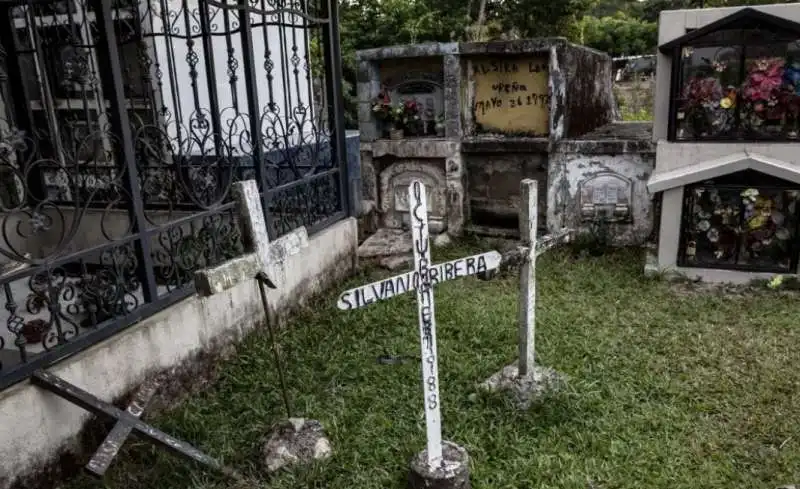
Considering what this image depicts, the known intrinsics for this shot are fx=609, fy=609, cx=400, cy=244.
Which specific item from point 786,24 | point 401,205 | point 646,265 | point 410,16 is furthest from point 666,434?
point 410,16

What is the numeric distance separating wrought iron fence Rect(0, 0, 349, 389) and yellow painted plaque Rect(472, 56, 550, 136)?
1.92 m

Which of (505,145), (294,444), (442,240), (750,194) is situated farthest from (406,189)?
(294,444)

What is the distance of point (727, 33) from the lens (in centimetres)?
469

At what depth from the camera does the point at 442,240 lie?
6.53 metres

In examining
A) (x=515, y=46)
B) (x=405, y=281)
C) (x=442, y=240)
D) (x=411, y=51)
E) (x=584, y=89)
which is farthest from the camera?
(x=584, y=89)

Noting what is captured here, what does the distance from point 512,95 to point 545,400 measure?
3.91 m

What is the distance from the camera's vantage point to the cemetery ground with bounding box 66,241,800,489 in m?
2.77

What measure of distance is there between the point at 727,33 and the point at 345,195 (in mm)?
3290

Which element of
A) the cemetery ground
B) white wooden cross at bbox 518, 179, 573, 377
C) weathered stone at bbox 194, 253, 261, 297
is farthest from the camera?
white wooden cross at bbox 518, 179, 573, 377

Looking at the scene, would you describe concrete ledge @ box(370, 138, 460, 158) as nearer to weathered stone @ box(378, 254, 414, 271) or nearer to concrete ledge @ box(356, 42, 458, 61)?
concrete ledge @ box(356, 42, 458, 61)

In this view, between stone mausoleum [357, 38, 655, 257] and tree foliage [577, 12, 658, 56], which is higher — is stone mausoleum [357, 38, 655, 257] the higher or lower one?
the lower one

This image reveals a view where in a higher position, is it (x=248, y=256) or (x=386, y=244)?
(x=248, y=256)

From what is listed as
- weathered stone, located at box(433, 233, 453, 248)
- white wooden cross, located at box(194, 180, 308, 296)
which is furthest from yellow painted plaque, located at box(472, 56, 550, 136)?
white wooden cross, located at box(194, 180, 308, 296)

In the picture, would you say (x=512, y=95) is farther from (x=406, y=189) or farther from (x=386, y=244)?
(x=386, y=244)
